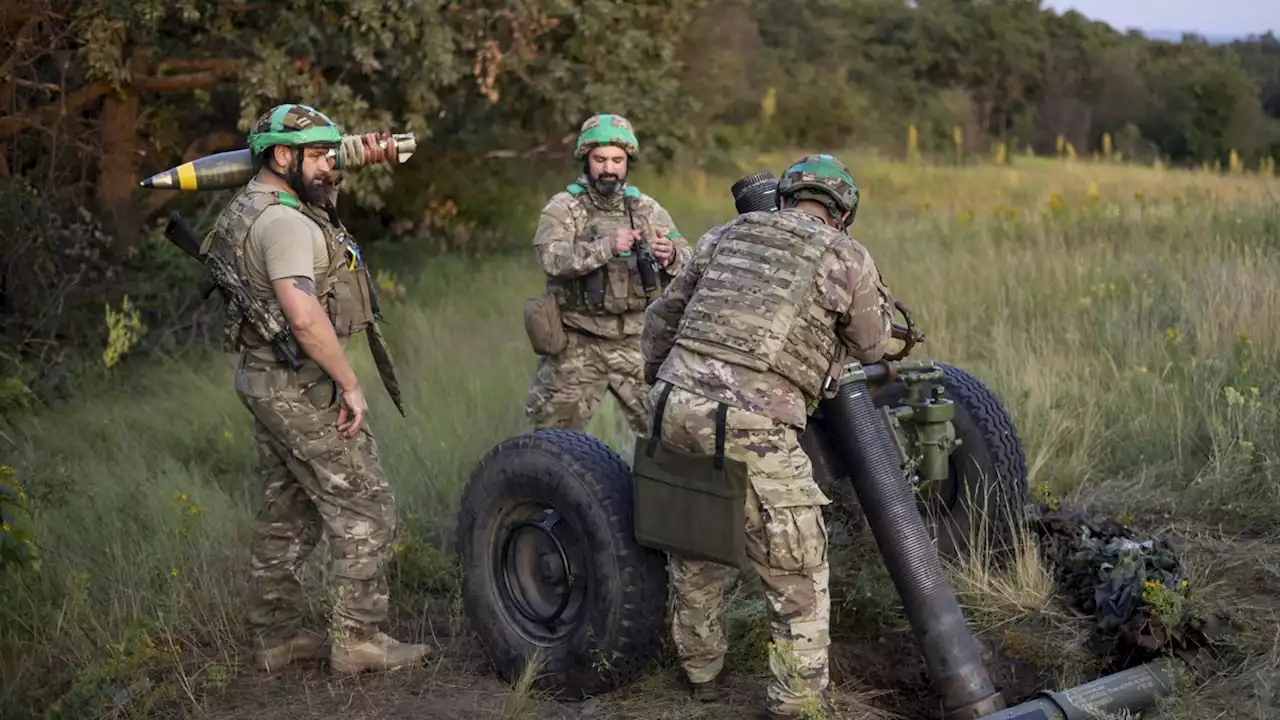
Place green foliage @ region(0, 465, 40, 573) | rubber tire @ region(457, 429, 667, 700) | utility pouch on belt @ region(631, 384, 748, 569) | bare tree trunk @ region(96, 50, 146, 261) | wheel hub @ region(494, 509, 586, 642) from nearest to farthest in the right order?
1. utility pouch on belt @ region(631, 384, 748, 569)
2. green foliage @ region(0, 465, 40, 573)
3. rubber tire @ region(457, 429, 667, 700)
4. wheel hub @ region(494, 509, 586, 642)
5. bare tree trunk @ region(96, 50, 146, 261)

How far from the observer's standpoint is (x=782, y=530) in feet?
12.7

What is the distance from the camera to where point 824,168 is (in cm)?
399

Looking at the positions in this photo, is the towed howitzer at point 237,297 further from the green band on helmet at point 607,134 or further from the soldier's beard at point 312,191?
the green band on helmet at point 607,134

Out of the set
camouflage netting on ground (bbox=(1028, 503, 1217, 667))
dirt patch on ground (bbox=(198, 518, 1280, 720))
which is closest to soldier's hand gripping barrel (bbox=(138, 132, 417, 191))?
dirt patch on ground (bbox=(198, 518, 1280, 720))

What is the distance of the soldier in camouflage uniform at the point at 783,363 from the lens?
12.7ft

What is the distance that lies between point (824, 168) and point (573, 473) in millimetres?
1330

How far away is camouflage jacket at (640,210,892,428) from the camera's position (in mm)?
3850

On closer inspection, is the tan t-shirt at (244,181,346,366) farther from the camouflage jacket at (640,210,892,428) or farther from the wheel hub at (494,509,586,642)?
the camouflage jacket at (640,210,892,428)

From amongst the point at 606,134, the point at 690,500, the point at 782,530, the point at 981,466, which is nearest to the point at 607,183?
the point at 606,134

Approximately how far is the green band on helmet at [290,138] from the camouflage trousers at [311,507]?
0.78 metres

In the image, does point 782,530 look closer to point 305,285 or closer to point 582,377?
point 305,285

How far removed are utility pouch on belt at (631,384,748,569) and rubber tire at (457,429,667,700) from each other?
0.50 ft

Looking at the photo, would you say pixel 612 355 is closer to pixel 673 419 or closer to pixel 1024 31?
pixel 673 419

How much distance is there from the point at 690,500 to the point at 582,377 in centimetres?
212
